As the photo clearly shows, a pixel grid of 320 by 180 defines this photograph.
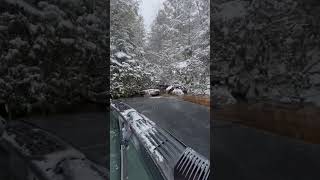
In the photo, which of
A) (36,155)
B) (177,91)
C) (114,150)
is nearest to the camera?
(36,155)

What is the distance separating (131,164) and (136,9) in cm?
107

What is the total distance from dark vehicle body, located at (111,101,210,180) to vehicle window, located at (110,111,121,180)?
3cm

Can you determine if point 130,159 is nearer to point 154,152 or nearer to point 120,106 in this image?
point 154,152

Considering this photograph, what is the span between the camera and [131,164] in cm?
194

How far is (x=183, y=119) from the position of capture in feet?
7.01

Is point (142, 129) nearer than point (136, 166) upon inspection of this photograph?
No

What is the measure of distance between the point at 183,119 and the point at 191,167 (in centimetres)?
34

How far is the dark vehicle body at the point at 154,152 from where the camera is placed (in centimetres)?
194

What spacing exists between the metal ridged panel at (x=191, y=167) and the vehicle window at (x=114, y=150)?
16.5 inches

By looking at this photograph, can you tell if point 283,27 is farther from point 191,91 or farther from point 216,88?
point 191,91

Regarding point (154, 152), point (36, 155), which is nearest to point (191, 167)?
point (154, 152)

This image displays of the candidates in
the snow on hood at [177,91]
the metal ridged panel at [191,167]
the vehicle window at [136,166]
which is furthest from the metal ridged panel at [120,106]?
the metal ridged panel at [191,167]

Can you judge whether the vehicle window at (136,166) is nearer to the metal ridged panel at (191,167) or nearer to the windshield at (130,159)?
the windshield at (130,159)

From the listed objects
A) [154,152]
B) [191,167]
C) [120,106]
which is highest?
[120,106]
